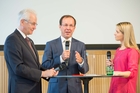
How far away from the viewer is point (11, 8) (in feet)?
15.0

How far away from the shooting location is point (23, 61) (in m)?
2.54

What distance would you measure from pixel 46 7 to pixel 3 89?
1596 mm

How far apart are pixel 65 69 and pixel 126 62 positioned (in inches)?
28.3

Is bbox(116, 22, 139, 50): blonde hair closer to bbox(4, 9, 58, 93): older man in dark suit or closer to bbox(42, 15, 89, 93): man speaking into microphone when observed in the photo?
bbox(42, 15, 89, 93): man speaking into microphone

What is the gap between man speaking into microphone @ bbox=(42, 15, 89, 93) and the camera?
300cm

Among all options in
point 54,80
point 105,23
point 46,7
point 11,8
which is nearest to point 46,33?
point 46,7

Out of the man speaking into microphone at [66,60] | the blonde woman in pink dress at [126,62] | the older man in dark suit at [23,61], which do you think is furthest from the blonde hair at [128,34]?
the older man in dark suit at [23,61]

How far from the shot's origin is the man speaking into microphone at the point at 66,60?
3.00 metres

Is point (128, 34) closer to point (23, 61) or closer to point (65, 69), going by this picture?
point (65, 69)

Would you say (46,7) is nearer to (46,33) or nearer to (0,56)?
(46,33)

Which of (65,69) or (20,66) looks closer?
(20,66)

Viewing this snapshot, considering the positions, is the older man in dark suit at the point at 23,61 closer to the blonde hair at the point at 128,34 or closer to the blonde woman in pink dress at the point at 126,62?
the blonde woman in pink dress at the point at 126,62

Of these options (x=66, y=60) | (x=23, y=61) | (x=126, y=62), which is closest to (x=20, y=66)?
(x=23, y=61)

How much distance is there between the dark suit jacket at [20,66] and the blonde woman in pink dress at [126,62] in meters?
0.91
